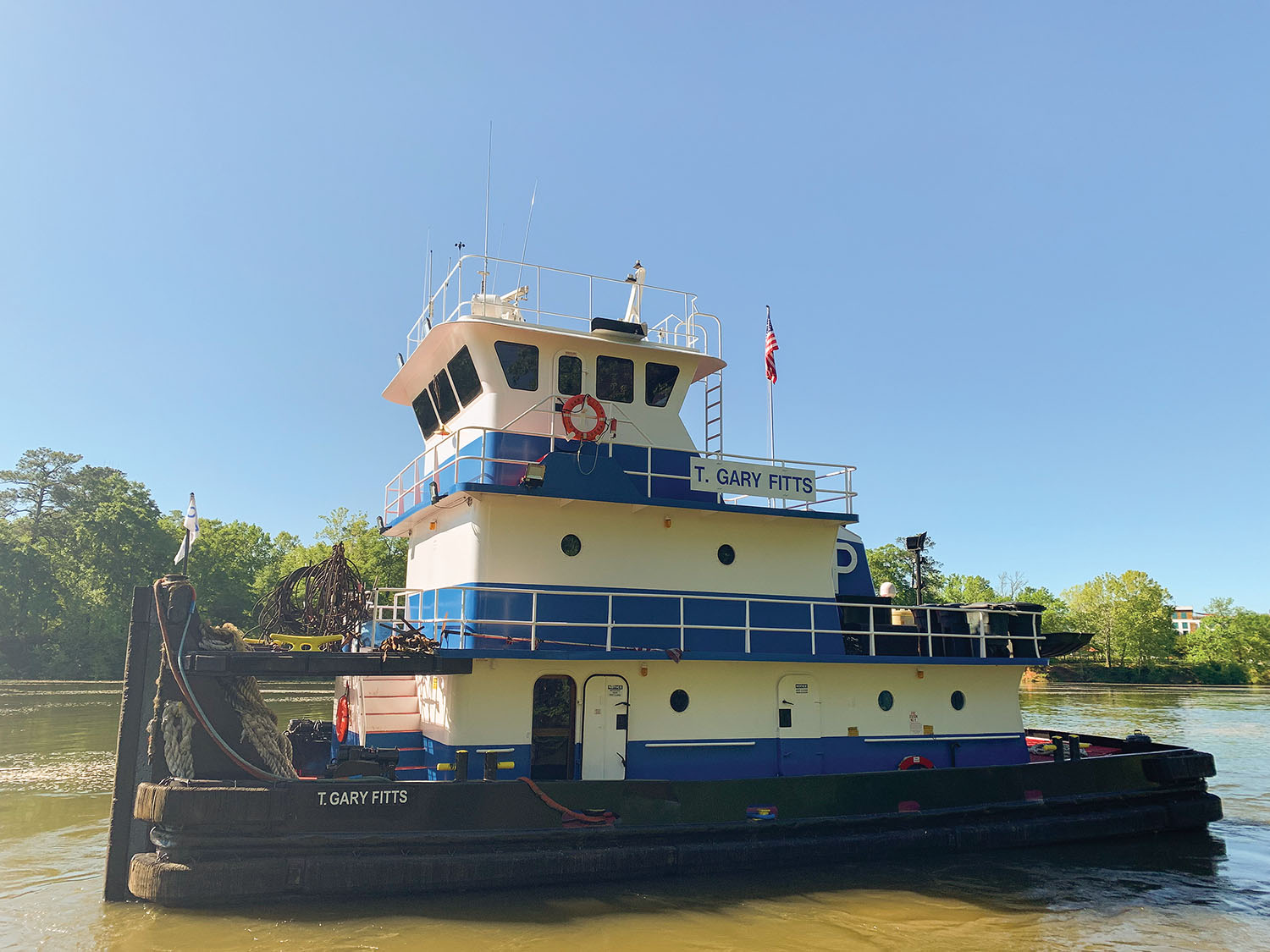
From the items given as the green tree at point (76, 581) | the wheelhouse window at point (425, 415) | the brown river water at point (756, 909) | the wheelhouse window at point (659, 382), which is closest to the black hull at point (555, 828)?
the brown river water at point (756, 909)

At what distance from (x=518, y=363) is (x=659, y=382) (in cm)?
201

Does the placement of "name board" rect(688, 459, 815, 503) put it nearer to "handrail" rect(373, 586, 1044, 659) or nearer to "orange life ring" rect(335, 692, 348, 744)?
"handrail" rect(373, 586, 1044, 659)

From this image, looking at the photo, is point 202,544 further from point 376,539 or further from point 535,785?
point 535,785

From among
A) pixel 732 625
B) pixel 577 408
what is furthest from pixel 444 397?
pixel 732 625

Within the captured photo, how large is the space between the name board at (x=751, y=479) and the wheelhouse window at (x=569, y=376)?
1.86 m

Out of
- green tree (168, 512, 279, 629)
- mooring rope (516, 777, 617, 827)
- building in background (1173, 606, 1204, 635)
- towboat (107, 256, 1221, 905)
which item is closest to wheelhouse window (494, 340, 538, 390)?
towboat (107, 256, 1221, 905)

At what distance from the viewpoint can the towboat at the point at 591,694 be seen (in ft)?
26.4

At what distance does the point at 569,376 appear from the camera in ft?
36.2

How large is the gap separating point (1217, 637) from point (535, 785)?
217ft

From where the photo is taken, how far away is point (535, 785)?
8.63 metres

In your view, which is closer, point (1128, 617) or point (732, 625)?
point (732, 625)

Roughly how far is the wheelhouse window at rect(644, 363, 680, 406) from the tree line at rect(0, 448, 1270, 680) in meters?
23.9

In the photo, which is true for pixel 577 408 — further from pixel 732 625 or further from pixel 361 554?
pixel 361 554

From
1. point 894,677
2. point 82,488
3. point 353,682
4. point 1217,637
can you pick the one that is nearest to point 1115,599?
point 1217,637
